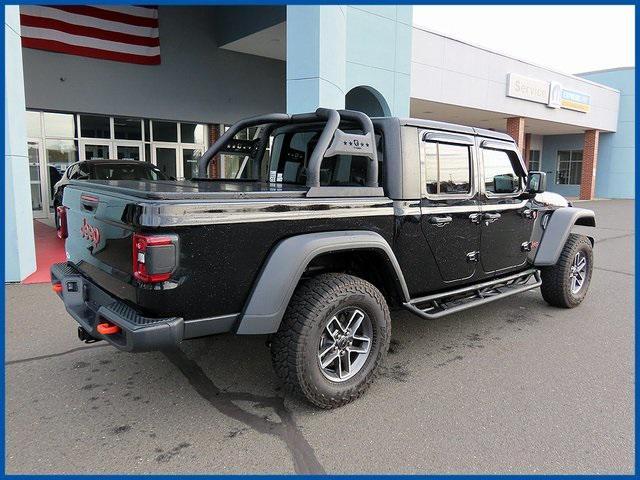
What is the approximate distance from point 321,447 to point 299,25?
22.4ft

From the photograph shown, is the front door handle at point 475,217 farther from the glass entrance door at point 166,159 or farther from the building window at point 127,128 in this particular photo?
the building window at point 127,128

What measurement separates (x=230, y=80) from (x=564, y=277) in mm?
12651

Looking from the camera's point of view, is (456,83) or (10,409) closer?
(10,409)

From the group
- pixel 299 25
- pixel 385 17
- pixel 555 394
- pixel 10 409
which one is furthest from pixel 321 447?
pixel 385 17

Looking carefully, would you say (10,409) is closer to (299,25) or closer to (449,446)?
(449,446)

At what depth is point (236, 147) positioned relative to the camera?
4.81 meters

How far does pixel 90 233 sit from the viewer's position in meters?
3.05

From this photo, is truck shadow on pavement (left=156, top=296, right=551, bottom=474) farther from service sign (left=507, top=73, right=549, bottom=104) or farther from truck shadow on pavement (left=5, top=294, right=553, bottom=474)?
service sign (left=507, top=73, right=549, bottom=104)

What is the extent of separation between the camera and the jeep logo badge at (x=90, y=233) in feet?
9.66

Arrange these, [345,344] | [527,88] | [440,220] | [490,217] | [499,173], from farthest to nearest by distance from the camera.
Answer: [527,88] → [499,173] → [490,217] → [440,220] → [345,344]

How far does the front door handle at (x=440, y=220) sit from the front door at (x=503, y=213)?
548 mm

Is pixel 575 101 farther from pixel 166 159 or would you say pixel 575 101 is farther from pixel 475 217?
pixel 475 217

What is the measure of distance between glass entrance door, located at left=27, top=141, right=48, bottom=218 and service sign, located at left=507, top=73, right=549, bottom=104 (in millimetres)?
16019

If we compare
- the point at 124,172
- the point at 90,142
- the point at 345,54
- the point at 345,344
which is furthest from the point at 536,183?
the point at 90,142
